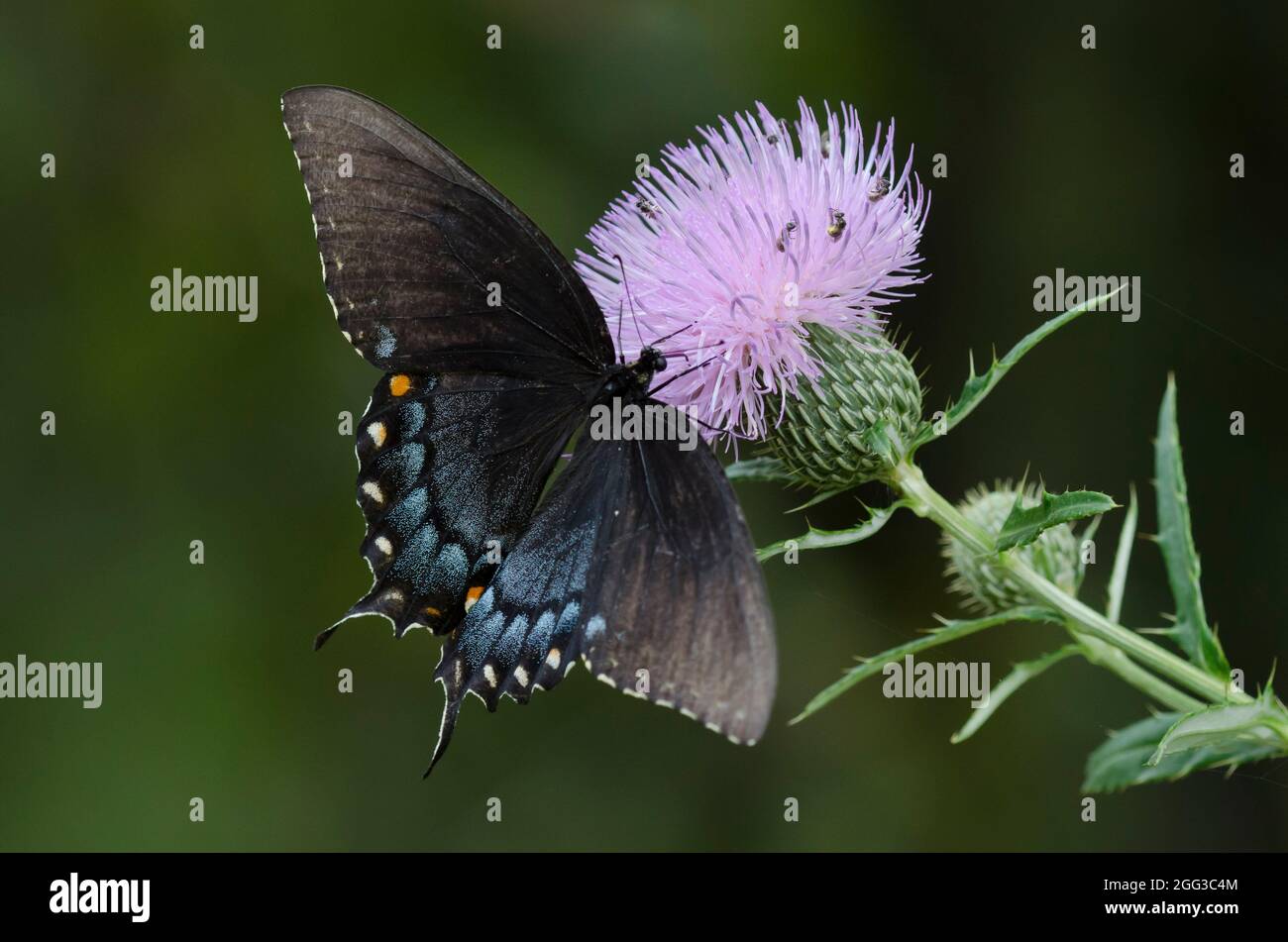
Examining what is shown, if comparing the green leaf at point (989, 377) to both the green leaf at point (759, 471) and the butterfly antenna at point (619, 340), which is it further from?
the butterfly antenna at point (619, 340)

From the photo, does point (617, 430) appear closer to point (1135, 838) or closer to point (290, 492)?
point (290, 492)

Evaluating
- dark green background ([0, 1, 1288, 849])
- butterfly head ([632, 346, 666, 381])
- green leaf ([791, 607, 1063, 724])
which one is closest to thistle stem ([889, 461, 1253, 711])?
green leaf ([791, 607, 1063, 724])

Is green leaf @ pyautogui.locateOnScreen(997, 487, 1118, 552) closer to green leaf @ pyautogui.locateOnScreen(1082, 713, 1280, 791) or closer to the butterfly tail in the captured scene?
green leaf @ pyautogui.locateOnScreen(1082, 713, 1280, 791)

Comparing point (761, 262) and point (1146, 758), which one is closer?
point (761, 262)

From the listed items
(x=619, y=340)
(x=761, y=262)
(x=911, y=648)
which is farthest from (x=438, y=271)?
(x=911, y=648)

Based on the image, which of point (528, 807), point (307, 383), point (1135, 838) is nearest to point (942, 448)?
point (1135, 838)

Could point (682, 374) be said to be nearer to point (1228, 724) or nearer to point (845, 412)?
point (845, 412)
